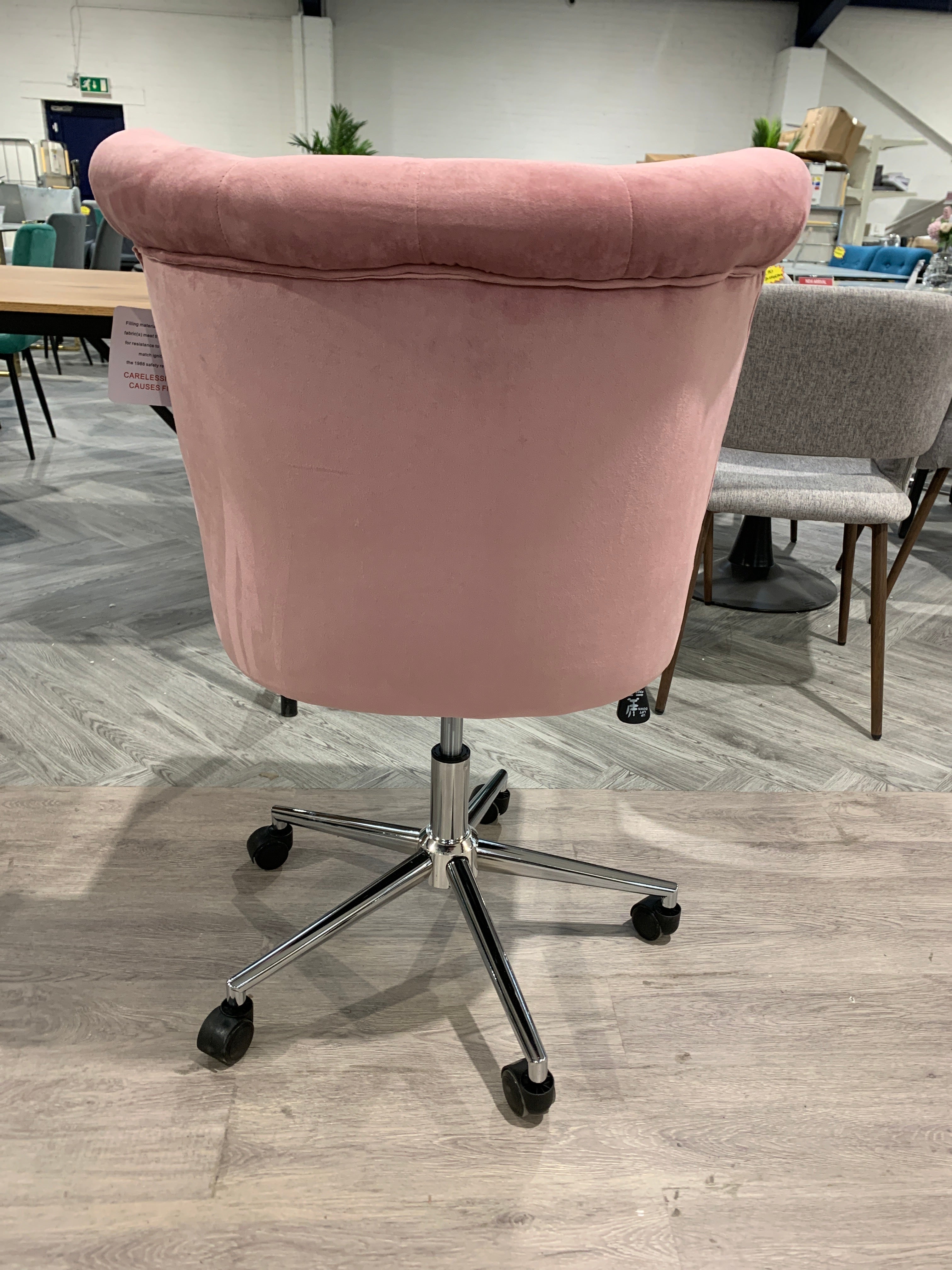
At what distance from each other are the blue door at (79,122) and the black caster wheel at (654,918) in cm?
1100

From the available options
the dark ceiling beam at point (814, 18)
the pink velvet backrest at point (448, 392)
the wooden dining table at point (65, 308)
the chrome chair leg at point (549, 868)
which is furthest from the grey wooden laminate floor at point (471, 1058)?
the dark ceiling beam at point (814, 18)

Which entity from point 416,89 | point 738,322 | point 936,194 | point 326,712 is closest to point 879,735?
point 326,712

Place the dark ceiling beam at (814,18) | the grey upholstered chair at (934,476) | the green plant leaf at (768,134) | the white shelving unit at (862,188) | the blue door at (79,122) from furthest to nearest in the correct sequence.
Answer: the blue door at (79,122)
the dark ceiling beam at (814,18)
the white shelving unit at (862,188)
the green plant leaf at (768,134)
the grey upholstered chair at (934,476)

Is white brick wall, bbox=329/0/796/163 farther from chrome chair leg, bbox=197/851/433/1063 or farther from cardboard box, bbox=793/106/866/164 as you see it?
chrome chair leg, bbox=197/851/433/1063

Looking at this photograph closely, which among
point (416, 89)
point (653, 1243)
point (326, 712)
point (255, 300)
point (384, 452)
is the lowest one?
point (326, 712)

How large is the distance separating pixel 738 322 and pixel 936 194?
11.5 meters

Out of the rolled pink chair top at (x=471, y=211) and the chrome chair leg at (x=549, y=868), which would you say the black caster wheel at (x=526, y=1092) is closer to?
the chrome chair leg at (x=549, y=868)

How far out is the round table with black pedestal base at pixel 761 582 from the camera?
247 cm

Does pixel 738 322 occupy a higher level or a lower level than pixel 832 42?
lower

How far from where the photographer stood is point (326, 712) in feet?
6.21

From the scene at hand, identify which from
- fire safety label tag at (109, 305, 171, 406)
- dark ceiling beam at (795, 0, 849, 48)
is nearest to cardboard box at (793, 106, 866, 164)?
fire safety label tag at (109, 305, 171, 406)

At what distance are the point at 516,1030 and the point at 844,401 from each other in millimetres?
1290

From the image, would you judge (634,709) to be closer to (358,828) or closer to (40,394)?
(358,828)

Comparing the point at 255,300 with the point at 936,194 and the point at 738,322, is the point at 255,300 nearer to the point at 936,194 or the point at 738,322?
the point at 738,322
